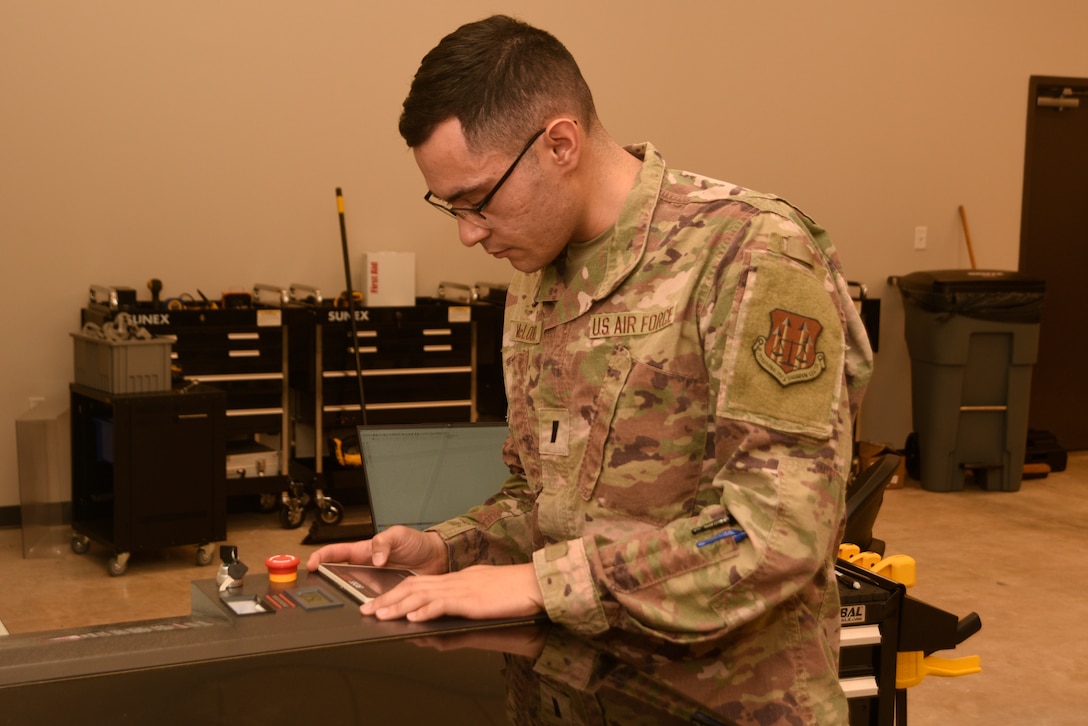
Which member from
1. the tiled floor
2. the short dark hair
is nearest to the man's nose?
the short dark hair

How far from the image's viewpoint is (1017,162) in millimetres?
6977

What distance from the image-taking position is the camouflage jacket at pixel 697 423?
1134 millimetres

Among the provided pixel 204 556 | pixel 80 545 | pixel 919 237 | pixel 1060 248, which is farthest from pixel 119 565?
pixel 1060 248

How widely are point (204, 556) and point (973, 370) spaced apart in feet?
12.9

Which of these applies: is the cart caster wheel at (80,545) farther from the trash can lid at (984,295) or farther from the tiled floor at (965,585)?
the trash can lid at (984,295)

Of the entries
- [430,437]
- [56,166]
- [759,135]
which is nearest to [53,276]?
[56,166]

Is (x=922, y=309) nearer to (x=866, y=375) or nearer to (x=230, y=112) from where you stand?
(x=230, y=112)

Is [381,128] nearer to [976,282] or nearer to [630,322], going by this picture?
[976,282]

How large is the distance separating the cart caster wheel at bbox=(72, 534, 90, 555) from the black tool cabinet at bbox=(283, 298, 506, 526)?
80 cm

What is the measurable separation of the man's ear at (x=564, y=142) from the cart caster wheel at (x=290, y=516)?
400 cm

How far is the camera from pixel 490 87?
48.3 inches

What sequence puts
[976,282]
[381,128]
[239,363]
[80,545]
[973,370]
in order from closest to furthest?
[80,545], [239,363], [381,128], [976,282], [973,370]

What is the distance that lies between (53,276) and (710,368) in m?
4.51

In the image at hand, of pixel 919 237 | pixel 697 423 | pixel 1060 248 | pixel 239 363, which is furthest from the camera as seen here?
pixel 1060 248
